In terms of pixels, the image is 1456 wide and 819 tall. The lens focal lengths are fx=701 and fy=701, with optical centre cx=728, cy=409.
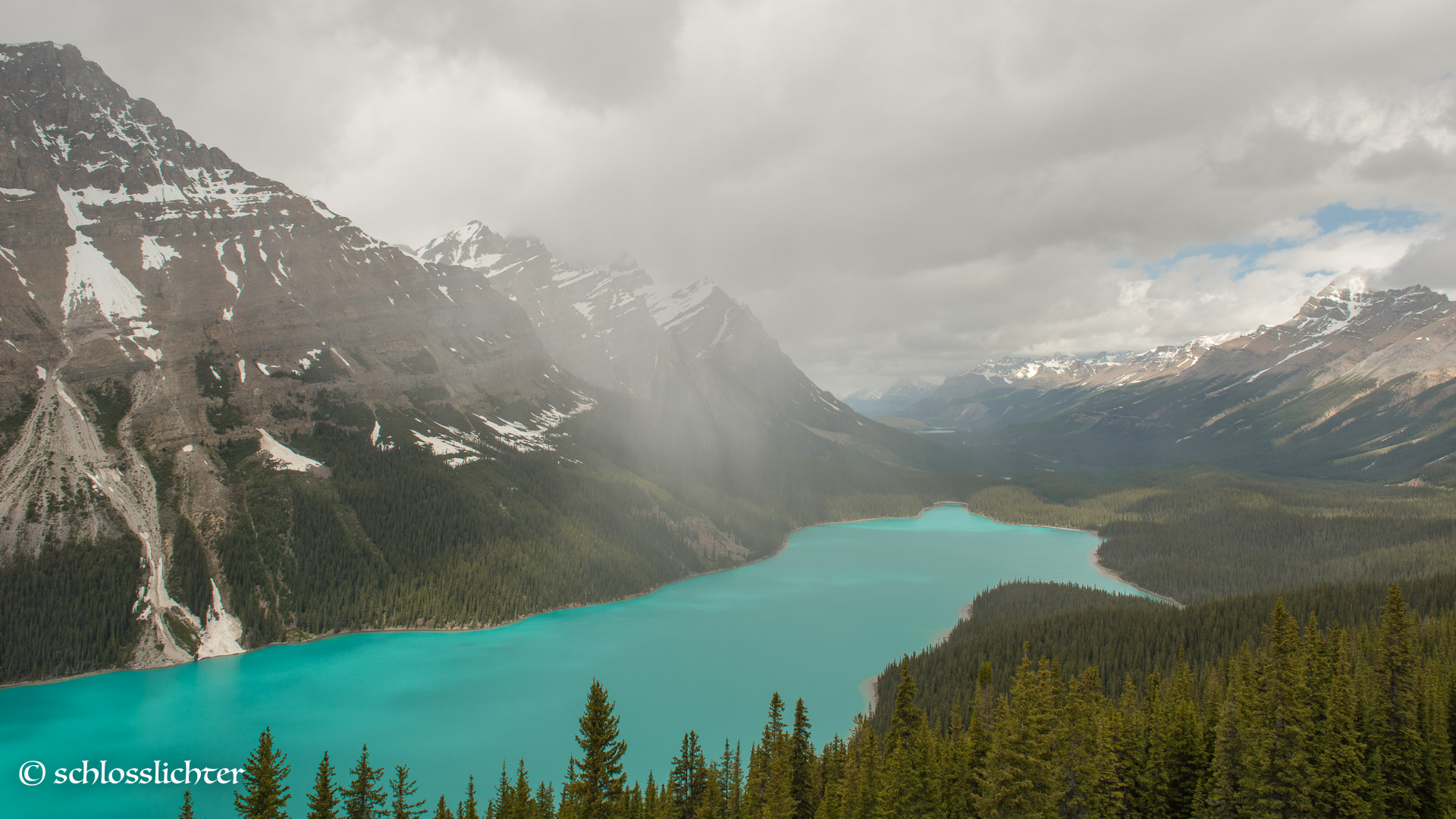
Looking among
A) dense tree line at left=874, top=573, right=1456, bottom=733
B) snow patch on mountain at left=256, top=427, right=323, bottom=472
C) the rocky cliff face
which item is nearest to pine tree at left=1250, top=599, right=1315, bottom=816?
dense tree line at left=874, top=573, right=1456, bottom=733

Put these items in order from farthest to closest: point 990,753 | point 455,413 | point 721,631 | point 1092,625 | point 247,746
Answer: point 455,413
point 721,631
point 1092,625
point 247,746
point 990,753

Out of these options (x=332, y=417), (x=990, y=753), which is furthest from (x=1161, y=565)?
(x=332, y=417)

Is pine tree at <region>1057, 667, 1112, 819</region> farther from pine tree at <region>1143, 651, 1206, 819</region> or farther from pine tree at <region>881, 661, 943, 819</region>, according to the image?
pine tree at <region>881, 661, 943, 819</region>

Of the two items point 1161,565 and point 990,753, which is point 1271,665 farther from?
point 1161,565

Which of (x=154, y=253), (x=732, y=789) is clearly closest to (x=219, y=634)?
(x=732, y=789)

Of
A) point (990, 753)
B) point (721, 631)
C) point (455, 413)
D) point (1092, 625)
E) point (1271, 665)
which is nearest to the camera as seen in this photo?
point (990, 753)

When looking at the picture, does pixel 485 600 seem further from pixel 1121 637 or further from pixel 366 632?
pixel 1121 637
